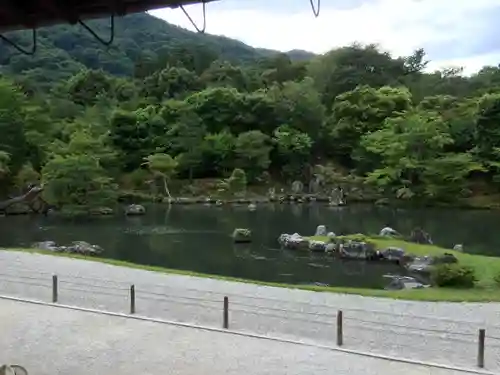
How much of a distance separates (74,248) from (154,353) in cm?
1007

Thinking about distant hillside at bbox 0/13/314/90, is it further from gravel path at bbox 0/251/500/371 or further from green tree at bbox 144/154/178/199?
gravel path at bbox 0/251/500/371

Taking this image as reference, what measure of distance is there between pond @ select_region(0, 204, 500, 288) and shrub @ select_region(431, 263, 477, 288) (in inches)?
57.6

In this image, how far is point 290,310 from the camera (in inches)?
328

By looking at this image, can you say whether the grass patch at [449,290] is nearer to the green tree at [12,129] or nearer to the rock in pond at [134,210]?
the rock in pond at [134,210]

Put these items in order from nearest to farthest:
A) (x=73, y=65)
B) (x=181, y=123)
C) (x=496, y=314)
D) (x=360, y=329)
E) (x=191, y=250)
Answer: (x=360, y=329)
(x=496, y=314)
(x=191, y=250)
(x=181, y=123)
(x=73, y=65)

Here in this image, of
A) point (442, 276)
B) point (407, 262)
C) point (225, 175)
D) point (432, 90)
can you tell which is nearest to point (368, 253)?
point (407, 262)

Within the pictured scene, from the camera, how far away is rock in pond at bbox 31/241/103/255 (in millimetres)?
15402

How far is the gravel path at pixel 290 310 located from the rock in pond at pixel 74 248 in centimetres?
390

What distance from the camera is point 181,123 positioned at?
31.7 metres

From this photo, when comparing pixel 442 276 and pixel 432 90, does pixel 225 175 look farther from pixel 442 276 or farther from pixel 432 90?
pixel 442 276

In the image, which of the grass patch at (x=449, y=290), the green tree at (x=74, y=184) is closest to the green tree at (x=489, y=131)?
the grass patch at (x=449, y=290)

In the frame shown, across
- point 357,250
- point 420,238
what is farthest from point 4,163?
point 420,238

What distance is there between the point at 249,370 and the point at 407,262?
905 centimetres

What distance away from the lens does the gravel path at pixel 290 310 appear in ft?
22.2
